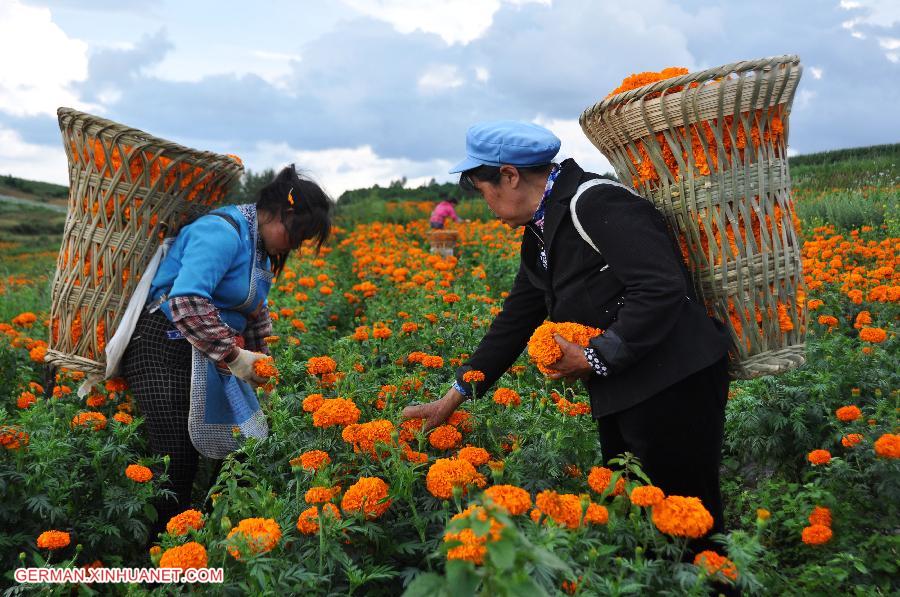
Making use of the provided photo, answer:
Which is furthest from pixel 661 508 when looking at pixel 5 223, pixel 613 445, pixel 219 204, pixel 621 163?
pixel 5 223

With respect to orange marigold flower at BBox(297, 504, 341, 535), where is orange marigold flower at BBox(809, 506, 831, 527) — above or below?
below

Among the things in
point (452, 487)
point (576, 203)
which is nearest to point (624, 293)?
point (576, 203)

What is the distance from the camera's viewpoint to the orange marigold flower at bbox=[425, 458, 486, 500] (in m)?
1.67

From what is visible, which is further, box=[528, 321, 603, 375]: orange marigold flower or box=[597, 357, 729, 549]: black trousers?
box=[597, 357, 729, 549]: black trousers

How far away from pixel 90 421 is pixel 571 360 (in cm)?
208

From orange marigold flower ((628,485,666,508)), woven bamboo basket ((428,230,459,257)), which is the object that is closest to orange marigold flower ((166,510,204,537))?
orange marigold flower ((628,485,666,508))

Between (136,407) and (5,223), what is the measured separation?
31.4m

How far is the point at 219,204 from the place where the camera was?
3.56 metres

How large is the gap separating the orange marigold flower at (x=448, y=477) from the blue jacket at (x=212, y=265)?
155 cm

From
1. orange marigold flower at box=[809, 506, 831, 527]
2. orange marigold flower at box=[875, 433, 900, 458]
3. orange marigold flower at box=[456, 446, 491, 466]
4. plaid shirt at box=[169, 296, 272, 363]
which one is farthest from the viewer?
plaid shirt at box=[169, 296, 272, 363]

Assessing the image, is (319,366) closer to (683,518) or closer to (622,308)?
(622,308)

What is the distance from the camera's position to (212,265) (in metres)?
2.88

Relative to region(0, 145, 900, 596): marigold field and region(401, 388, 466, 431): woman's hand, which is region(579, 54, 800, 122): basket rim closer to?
region(0, 145, 900, 596): marigold field

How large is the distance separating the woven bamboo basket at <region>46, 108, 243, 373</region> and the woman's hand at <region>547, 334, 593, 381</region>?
2.02 m
